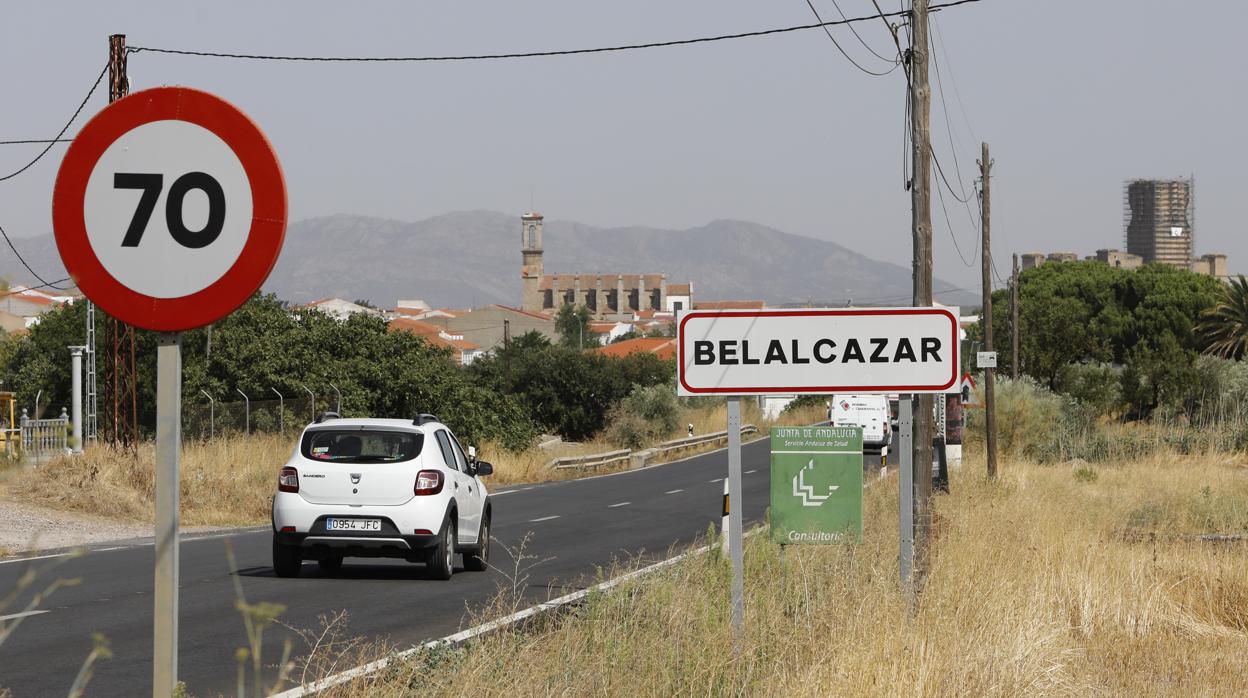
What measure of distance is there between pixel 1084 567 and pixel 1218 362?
2260 inches

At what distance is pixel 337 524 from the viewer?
50.9 feet

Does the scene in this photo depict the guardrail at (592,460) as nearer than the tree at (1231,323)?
Yes

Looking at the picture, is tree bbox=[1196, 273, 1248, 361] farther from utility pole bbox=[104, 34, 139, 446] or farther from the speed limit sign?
the speed limit sign

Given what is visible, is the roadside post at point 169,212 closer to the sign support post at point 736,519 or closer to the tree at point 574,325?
the sign support post at point 736,519

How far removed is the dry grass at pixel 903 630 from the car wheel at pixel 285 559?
15.9ft

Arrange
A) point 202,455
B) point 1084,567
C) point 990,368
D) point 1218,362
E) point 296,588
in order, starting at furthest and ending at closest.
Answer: point 1218,362
point 990,368
point 202,455
point 296,588
point 1084,567

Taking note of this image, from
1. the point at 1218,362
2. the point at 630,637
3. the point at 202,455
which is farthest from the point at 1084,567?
the point at 1218,362

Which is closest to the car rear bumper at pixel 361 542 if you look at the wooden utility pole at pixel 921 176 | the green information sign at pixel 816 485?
the green information sign at pixel 816 485

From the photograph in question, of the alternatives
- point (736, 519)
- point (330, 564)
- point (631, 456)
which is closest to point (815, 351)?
point (736, 519)

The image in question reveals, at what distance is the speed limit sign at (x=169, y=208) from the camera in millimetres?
3871

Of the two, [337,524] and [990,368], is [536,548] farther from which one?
[990,368]

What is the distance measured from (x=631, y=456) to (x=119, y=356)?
24.4 metres

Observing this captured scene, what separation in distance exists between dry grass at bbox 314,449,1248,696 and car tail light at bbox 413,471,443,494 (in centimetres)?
351

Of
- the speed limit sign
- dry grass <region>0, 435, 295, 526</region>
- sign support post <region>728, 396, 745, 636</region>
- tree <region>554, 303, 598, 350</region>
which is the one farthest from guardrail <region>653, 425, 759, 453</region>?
tree <region>554, 303, 598, 350</region>
